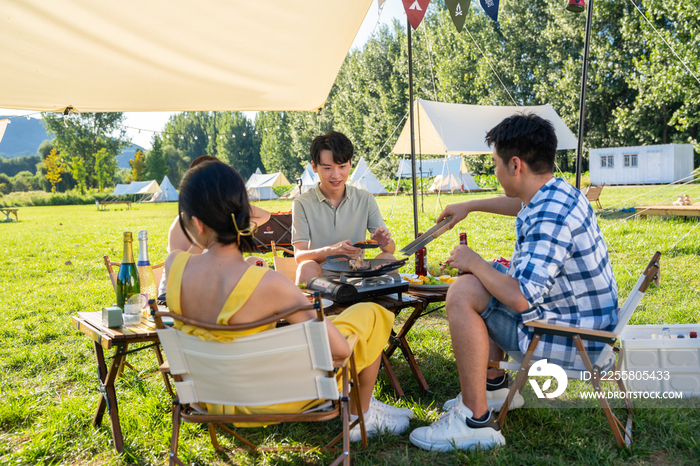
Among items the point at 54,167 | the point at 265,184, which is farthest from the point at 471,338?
the point at 54,167

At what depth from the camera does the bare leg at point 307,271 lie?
3.23 metres

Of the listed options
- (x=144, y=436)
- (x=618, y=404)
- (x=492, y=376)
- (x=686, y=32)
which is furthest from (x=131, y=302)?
(x=686, y=32)

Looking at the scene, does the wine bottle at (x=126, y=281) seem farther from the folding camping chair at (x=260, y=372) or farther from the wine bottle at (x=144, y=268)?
the folding camping chair at (x=260, y=372)

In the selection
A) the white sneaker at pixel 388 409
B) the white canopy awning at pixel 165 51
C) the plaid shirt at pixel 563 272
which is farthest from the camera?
the white canopy awning at pixel 165 51

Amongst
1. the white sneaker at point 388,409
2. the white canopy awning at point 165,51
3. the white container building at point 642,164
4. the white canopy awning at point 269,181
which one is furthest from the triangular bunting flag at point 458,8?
the white canopy awning at point 269,181

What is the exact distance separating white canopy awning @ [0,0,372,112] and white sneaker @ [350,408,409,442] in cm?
238

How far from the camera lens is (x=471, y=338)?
201 cm

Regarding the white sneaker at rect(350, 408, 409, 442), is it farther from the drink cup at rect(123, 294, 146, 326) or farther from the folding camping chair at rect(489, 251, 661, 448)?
the drink cup at rect(123, 294, 146, 326)

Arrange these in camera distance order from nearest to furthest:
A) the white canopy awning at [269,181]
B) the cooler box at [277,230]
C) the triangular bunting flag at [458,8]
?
the triangular bunting flag at [458,8]
the cooler box at [277,230]
the white canopy awning at [269,181]

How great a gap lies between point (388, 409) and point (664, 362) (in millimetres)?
1394

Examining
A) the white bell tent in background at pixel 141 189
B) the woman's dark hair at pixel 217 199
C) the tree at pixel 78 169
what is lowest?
the woman's dark hair at pixel 217 199

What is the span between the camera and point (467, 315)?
6.61 feet

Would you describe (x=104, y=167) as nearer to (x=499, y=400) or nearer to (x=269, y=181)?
(x=269, y=181)

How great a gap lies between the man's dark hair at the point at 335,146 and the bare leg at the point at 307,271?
72 centimetres
